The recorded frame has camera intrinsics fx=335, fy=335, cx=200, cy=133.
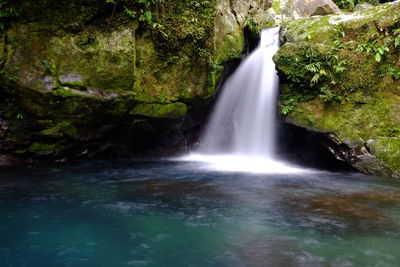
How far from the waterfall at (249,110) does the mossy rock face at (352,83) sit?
1474 mm

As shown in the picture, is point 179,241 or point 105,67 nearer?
point 179,241

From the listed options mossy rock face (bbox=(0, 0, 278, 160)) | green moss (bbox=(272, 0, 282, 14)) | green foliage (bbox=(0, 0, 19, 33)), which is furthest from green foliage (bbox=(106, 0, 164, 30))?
green moss (bbox=(272, 0, 282, 14))

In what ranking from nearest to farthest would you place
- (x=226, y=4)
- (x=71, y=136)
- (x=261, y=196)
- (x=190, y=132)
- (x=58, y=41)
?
1. (x=261, y=196)
2. (x=58, y=41)
3. (x=71, y=136)
4. (x=226, y=4)
5. (x=190, y=132)

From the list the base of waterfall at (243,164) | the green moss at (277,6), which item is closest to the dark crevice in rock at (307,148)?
the base of waterfall at (243,164)

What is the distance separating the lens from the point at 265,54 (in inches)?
483

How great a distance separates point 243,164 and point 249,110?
2.21 meters

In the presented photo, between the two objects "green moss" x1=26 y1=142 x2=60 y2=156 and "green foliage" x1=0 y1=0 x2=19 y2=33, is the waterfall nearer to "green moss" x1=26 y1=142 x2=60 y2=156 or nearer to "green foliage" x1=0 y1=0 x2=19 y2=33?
"green moss" x1=26 y1=142 x2=60 y2=156

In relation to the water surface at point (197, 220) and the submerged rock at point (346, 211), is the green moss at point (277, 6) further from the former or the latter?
the submerged rock at point (346, 211)

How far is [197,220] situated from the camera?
17.6 ft

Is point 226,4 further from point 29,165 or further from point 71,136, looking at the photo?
point 29,165

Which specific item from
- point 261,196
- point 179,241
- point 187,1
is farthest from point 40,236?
point 187,1

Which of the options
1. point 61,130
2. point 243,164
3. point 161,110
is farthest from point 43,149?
point 243,164

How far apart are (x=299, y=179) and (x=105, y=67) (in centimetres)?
640

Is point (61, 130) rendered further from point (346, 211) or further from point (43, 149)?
point (346, 211)
